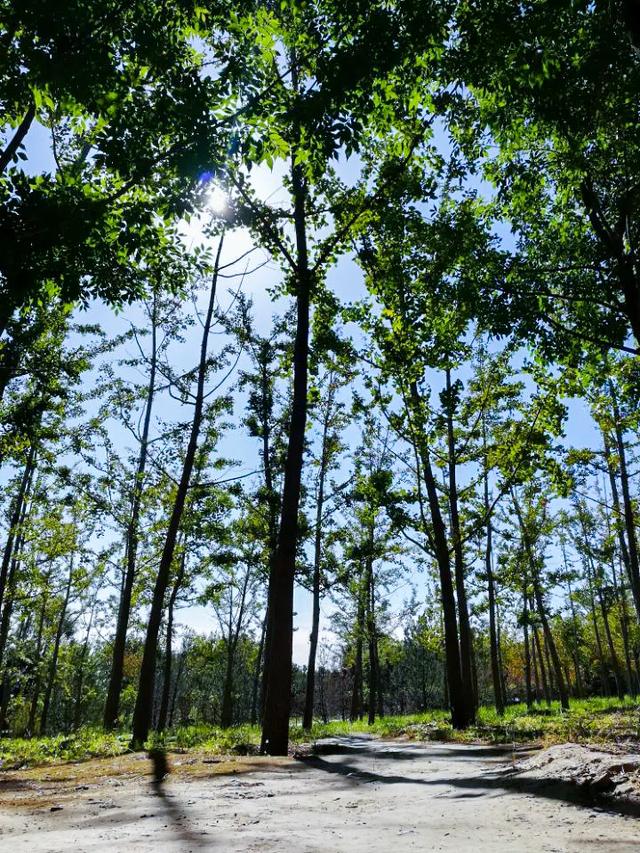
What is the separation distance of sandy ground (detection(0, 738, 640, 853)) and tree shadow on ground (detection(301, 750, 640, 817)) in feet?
0.06

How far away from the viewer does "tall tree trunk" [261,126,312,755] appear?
8.48m

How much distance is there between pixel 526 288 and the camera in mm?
9422

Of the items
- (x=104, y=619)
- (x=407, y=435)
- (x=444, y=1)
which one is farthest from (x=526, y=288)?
(x=104, y=619)

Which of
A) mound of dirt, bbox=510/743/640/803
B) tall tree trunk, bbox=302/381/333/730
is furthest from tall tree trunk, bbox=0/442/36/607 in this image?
mound of dirt, bbox=510/743/640/803

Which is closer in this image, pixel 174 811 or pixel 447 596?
pixel 174 811

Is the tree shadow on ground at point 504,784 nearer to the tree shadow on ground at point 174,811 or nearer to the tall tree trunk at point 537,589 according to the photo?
the tree shadow on ground at point 174,811

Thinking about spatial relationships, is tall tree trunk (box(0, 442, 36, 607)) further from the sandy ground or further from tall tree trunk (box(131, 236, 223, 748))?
the sandy ground

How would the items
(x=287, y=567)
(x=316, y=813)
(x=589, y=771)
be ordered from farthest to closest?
(x=287, y=567)
(x=316, y=813)
(x=589, y=771)

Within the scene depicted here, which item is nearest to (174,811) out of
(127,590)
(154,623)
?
(154,623)

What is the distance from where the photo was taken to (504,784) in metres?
4.30

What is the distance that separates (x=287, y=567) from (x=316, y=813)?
17.2ft

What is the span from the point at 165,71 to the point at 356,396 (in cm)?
1033

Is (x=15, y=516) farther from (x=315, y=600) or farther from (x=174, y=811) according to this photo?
(x=174, y=811)

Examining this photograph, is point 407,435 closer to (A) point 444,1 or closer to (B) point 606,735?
(B) point 606,735
